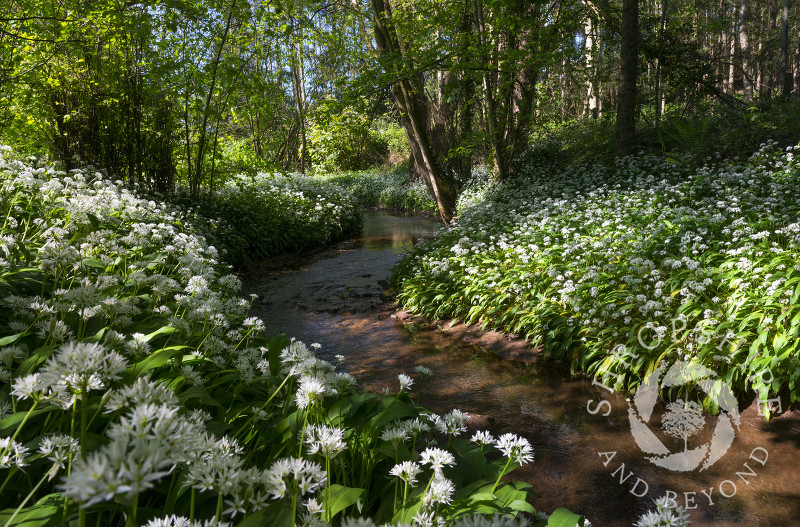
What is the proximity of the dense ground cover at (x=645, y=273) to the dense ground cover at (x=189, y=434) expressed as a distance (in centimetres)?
177

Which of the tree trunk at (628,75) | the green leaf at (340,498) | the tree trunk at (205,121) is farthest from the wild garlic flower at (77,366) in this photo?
the tree trunk at (628,75)

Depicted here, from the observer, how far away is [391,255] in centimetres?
1014

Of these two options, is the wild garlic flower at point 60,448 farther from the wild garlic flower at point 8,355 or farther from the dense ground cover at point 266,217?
the dense ground cover at point 266,217

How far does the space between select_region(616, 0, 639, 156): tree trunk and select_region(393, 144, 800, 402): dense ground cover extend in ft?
3.56

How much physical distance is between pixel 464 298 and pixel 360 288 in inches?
98.5

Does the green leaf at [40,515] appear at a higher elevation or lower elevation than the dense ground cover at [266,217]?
lower

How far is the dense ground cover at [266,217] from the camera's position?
830 cm

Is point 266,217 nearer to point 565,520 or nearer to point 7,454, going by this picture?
point 7,454

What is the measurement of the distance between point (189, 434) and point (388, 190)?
19.6 m

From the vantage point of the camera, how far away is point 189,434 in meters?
0.74

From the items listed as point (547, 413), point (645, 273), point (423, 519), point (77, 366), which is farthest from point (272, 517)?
point (645, 273)

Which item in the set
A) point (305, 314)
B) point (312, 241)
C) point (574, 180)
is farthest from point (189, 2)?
point (574, 180)

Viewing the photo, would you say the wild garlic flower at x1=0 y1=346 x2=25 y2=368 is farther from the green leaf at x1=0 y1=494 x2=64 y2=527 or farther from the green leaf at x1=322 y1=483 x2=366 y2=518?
the green leaf at x1=322 y1=483 x2=366 y2=518

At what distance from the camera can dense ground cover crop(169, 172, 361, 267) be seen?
830 centimetres
